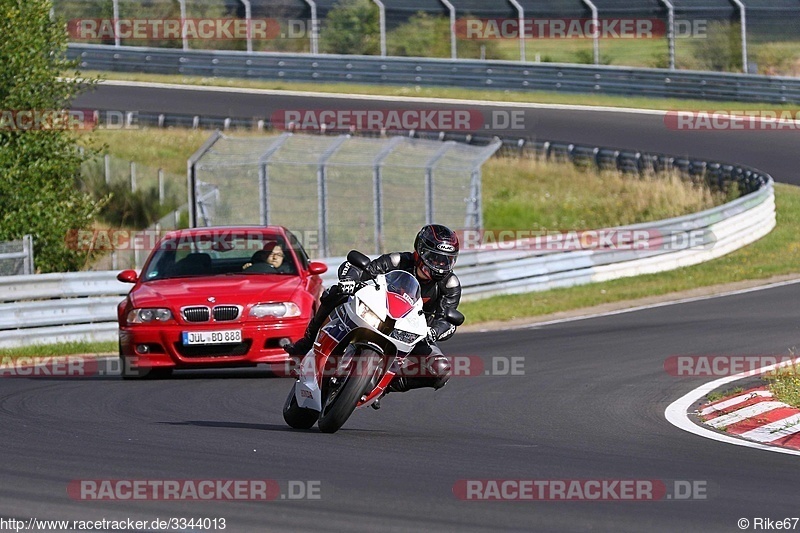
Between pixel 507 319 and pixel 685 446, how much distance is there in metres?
10.9

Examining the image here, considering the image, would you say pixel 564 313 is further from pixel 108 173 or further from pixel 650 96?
pixel 650 96

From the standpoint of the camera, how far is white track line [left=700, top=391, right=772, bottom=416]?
10.5 m

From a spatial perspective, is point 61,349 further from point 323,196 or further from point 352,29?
point 352,29

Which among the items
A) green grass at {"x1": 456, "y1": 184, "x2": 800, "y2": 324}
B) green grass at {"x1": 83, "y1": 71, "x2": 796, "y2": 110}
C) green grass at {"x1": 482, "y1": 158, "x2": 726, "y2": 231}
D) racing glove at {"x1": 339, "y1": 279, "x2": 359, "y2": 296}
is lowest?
green grass at {"x1": 482, "y1": 158, "x2": 726, "y2": 231}

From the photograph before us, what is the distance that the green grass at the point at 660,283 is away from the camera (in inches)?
801

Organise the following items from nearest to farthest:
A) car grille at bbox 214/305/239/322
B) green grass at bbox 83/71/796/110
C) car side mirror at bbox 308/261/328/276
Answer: car grille at bbox 214/305/239/322
car side mirror at bbox 308/261/328/276
green grass at bbox 83/71/796/110

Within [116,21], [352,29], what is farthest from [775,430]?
[116,21]

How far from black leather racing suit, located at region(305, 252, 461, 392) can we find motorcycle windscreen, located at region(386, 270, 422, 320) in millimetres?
319

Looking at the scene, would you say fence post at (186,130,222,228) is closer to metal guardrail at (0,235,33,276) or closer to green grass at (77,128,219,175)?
metal guardrail at (0,235,33,276)

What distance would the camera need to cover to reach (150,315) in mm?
13000

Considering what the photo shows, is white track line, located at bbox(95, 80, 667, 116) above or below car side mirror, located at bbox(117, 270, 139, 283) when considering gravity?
below

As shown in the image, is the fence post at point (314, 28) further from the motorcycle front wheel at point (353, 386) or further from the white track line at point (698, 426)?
the motorcycle front wheel at point (353, 386)

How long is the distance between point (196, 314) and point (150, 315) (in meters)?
0.47

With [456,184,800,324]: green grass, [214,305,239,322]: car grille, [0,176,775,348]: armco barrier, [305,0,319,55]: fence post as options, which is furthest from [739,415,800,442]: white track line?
[305,0,319,55]: fence post
